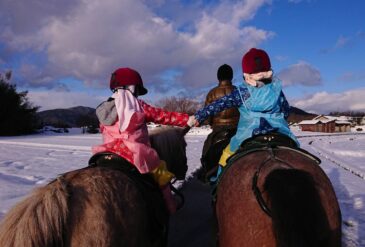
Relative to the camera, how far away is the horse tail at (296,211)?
7.41 feet

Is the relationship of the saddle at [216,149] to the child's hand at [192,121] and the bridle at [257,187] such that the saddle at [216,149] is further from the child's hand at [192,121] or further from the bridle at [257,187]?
the bridle at [257,187]

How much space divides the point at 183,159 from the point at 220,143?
2.04 feet

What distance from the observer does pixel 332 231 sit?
2.44m

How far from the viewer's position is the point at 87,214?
8.01 ft

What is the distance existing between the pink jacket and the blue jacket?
0.74 m

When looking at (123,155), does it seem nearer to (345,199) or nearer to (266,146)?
(266,146)

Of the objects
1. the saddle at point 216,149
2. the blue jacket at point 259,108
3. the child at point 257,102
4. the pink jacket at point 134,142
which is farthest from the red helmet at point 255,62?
the saddle at point 216,149

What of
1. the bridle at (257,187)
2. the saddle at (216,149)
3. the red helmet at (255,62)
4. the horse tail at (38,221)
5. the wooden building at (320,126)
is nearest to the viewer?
the horse tail at (38,221)

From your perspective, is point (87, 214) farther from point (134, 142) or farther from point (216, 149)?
point (216, 149)

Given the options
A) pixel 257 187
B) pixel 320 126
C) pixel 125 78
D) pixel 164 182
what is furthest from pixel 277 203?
pixel 320 126

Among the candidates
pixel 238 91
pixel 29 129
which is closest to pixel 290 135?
pixel 238 91

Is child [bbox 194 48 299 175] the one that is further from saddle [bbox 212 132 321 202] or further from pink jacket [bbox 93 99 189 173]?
pink jacket [bbox 93 99 189 173]

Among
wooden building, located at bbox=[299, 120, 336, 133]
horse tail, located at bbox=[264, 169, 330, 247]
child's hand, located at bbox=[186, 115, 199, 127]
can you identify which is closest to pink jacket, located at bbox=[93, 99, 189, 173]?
child's hand, located at bbox=[186, 115, 199, 127]

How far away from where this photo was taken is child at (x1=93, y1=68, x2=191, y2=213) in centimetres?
340
